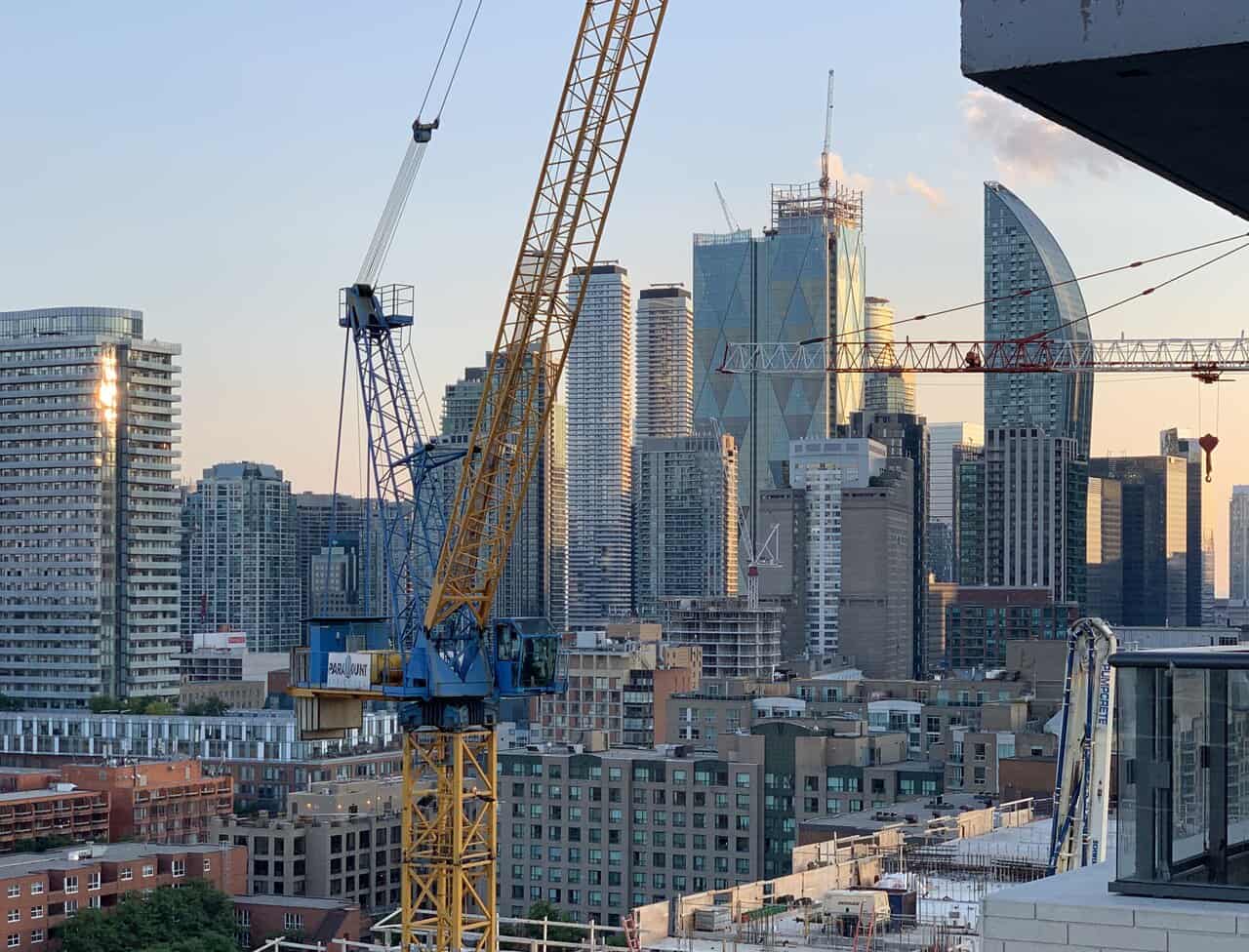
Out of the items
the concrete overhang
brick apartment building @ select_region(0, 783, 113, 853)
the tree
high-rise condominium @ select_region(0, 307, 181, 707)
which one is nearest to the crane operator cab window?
the tree

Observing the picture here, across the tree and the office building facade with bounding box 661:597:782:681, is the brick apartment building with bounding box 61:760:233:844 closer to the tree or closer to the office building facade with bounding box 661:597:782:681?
the tree

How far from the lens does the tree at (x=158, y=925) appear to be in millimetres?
83938

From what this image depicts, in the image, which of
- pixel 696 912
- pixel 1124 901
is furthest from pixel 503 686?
pixel 1124 901

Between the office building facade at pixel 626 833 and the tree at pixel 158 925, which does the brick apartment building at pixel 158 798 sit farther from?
the office building facade at pixel 626 833

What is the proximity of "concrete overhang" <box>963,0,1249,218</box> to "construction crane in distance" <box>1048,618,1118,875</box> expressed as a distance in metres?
37.5

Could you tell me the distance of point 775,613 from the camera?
169 meters

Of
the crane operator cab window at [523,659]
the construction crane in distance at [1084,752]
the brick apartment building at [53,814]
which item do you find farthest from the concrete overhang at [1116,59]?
the brick apartment building at [53,814]

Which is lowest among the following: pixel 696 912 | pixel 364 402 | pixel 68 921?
pixel 68 921

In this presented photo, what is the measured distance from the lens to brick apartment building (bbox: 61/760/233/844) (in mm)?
115688

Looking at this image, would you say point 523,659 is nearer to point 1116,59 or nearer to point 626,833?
point 626,833

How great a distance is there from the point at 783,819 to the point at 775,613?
67392 millimetres

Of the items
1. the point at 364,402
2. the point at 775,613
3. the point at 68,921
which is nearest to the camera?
the point at 364,402

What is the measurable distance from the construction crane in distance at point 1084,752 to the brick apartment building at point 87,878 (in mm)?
56369

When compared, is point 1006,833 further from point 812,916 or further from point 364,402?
point 364,402
